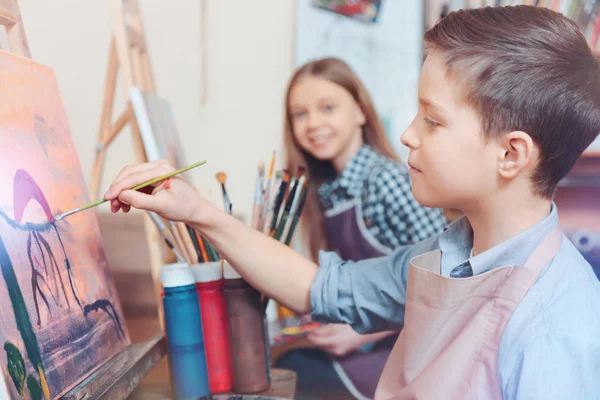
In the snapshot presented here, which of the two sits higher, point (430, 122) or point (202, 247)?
point (430, 122)

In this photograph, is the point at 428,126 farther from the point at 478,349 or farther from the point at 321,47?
the point at 321,47

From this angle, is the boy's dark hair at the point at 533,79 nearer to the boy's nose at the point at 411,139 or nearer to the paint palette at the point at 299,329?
the boy's nose at the point at 411,139

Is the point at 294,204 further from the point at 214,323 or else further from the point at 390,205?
the point at 390,205

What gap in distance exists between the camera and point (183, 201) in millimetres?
768

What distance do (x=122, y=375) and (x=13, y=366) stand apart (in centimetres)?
19

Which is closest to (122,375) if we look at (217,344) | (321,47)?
(217,344)

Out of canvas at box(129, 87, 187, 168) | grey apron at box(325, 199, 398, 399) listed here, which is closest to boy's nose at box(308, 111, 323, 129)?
grey apron at box(325, 199, 398, 399)

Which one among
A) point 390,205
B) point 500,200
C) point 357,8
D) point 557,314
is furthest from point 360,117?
point 557,314

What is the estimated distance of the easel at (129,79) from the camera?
1.19m

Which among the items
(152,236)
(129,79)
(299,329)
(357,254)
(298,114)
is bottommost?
(299,329)

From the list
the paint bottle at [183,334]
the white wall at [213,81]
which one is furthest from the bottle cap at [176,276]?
the white wall at [213,81]

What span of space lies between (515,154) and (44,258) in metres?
0.57

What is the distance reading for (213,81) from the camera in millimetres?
2080

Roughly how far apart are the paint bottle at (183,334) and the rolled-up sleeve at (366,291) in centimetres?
18
